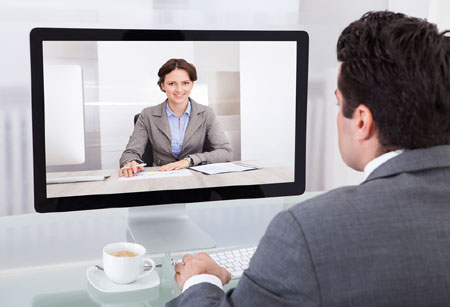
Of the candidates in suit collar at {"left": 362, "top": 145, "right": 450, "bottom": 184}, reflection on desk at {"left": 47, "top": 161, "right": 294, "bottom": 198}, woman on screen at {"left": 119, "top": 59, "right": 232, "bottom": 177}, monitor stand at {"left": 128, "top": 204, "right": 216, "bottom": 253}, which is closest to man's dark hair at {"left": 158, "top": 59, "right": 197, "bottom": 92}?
woman on screen at {"left": 119, "top": 59, "right": 232, "bottom": 177}

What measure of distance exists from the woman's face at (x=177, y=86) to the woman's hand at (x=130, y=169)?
17 cm

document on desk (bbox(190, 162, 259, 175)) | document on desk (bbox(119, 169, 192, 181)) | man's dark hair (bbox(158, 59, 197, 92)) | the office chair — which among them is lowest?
document on desk (bbox(119, 169, 192, 181))

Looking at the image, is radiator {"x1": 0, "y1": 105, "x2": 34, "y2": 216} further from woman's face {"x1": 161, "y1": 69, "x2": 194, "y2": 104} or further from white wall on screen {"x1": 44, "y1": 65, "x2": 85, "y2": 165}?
woman's face {"x1": 161, "y1": 69, "x2": 194, "y2": 104}

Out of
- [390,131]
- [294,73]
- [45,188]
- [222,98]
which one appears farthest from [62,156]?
[390,131]

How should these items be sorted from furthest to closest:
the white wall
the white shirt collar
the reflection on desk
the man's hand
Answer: the white wall
the reflection on desk
the man's hand
the white shirt collar

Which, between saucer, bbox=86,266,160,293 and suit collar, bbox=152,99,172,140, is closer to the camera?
saucer, bbox=86,266,160,293

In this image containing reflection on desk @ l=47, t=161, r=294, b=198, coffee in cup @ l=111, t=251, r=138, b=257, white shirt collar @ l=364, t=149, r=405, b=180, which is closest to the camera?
white shirt collar @ l=364, t=149, r=405, b=180

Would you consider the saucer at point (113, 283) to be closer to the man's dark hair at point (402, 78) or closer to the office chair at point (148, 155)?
the office chair at point (148, 155)

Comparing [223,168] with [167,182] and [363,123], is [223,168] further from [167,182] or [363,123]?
[363,123]

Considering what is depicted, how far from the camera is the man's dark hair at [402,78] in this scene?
81 cm

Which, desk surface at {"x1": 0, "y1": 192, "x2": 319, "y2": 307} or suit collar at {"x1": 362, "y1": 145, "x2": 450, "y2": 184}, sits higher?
suit collar at {"x1": 362, "y1": 145, "x2": 450, "y2": 184}

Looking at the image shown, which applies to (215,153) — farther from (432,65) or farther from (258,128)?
(432,65)

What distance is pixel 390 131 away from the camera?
858 mm

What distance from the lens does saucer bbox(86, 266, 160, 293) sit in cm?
114
